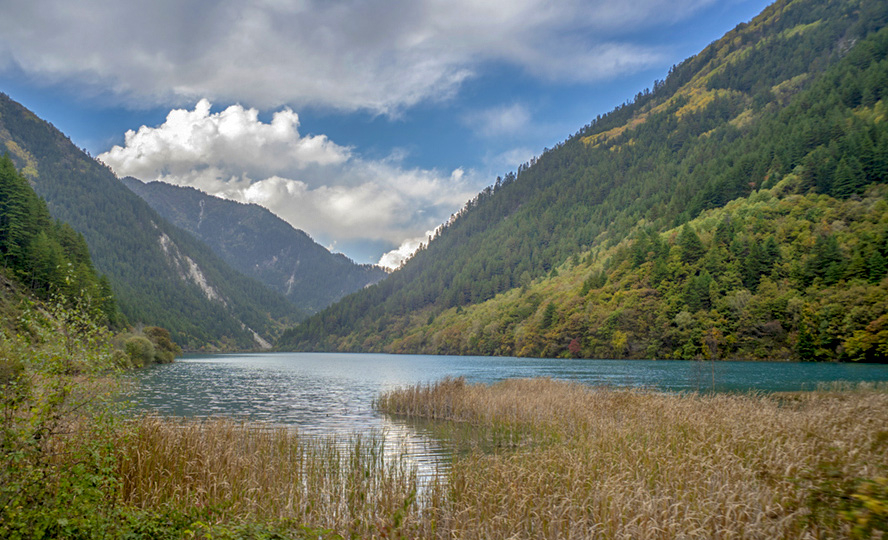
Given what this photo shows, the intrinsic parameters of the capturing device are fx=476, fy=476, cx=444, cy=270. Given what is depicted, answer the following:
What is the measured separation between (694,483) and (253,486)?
10.3m

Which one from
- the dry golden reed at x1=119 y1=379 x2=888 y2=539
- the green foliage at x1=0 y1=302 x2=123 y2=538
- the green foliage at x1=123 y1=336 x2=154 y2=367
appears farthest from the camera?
the green foliage at x1=123 y1=336 x2=154 y2=367

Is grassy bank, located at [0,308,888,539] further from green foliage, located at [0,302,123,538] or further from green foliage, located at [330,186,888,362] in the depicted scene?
green foliage, located at [330,186,888,362]

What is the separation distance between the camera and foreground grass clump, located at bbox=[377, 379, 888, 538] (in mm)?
6598

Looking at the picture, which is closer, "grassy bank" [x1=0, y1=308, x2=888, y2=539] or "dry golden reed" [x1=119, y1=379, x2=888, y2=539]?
"grassy bank" [x1=0, y1=308, x2=888, y2=539]

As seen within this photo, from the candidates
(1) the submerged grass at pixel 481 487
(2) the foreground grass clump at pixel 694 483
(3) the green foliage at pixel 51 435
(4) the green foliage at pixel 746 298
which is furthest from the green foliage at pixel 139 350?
(4) the green foliage at pixel 746 298

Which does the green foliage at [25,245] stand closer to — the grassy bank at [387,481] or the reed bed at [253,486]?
the reed bed at [253,486]

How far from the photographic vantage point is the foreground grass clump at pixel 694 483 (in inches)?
260

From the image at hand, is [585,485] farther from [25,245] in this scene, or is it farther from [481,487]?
[25,245]

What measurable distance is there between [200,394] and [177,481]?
4021cm

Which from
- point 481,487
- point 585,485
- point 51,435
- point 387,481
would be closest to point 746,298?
point 585,485

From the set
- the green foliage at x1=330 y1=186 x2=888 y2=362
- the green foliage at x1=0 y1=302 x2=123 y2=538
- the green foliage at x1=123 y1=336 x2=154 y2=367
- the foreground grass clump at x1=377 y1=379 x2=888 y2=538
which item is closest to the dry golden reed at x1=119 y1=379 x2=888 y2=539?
the foreground grass clump at x1=377 y1=379 x2=888 y2=538

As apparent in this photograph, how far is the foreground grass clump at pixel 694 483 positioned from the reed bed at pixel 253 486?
4.71 ft

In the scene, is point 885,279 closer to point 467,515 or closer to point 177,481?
point 467,515

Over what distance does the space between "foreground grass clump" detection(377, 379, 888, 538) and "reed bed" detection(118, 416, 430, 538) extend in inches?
56.5
